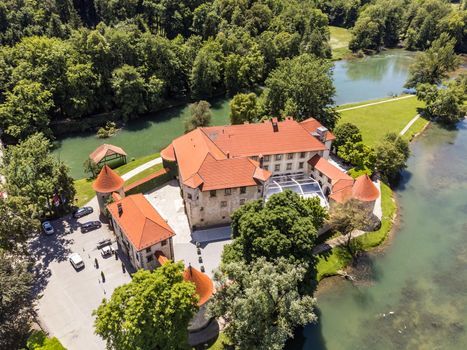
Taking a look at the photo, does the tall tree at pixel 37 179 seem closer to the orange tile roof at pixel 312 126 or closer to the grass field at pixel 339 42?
the orange tile roof at pixel 312 126

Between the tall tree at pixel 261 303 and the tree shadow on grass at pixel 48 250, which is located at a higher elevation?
the tall tree at pixel 261 303

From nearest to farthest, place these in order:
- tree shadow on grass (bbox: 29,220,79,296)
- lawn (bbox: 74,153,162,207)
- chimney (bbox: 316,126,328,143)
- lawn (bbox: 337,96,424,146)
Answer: tree shadow on grass (bbox: 29,220,79,296) < lawn (bbox: 74,153,162,207) < chimney (bbox: 316,126,328,143) < lawn (bbox: 337,96,424,146)

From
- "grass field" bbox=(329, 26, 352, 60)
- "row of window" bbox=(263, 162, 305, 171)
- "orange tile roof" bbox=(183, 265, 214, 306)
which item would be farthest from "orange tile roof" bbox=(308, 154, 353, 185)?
"grass field" bbox=(329, 26, 352, 60)

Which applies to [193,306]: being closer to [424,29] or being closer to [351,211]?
[351,211]

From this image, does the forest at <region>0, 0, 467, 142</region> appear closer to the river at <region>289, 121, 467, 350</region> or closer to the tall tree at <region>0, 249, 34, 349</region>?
the river at <region>289, 121, 467, 350</region>

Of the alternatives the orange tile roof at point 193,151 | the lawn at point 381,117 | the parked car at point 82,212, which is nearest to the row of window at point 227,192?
the orange tile roof at point 193,151

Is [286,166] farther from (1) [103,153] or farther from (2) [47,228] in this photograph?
(2) [47,228]

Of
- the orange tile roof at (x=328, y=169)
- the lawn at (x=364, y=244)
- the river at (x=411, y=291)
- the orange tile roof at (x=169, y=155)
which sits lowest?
the river at (x=411, y=291)
